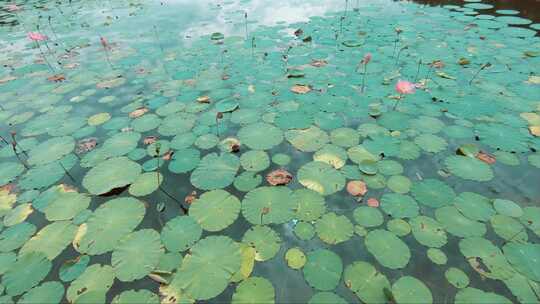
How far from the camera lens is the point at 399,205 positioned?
10.9 feet

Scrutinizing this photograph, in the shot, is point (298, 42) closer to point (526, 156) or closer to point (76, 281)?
point (526, 156)

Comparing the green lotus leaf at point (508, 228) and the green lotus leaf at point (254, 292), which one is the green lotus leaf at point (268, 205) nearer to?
the green lotus leaf at point (254, 292)

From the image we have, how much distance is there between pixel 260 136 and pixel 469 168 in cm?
290

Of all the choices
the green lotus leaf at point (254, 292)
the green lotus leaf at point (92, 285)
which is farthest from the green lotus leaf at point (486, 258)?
the green lotus leaf at point (92, 285)

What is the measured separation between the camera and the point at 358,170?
3.83m

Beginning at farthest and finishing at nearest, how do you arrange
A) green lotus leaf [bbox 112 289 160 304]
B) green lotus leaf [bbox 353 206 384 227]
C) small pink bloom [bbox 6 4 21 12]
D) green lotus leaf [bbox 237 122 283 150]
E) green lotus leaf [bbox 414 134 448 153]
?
small pink bloom [bbox 6 4 21 12] < green lotus leaf [bbox 237 122 283 150] < green lotus leaf [bbox 414 134 448 153] < green lotus leaf [bbox 353 206 384 227] < green lotus leaf [bbox 112 289 160 304]

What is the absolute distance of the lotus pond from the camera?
2.76 metres

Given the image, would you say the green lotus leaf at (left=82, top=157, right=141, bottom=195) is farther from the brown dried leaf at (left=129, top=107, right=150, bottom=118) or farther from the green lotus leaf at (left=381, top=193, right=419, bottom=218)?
the green lotus leaf at (left=381, top=193, right=419, bottom=218)

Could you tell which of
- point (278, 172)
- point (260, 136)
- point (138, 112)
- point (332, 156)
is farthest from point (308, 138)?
point (138, 112)

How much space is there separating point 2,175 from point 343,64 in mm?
6310

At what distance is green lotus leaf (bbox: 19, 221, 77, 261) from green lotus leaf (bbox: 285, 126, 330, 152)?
3.01 metres

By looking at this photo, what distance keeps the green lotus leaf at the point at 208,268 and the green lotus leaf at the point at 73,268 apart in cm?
99

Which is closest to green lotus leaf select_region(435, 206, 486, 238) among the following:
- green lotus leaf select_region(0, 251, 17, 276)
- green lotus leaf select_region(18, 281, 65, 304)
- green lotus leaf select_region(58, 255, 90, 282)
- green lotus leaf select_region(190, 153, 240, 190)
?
green lotus leaf select_region(190, 153, 240, 190)

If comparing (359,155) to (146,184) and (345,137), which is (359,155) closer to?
(345,137)
